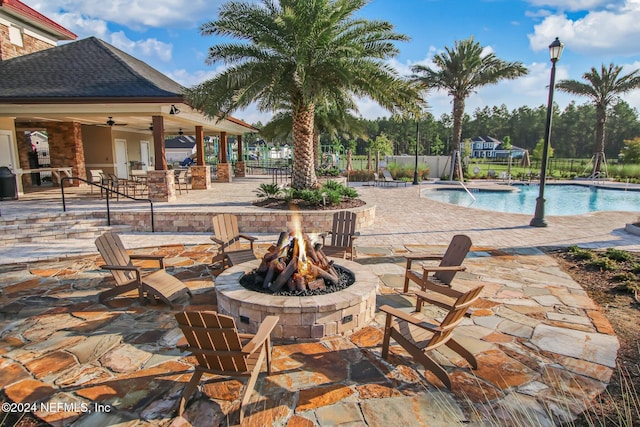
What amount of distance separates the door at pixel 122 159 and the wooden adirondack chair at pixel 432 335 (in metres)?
18.4

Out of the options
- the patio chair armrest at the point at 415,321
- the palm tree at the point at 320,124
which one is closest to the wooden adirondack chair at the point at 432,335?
the patio chair armrest at the point at 415,321

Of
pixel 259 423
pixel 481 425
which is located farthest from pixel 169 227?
pixel 481 425

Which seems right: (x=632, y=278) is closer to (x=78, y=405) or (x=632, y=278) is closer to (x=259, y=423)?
(x=259, y=423)

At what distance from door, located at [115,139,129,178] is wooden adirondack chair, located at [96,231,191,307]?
1491 cm

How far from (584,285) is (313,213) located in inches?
238

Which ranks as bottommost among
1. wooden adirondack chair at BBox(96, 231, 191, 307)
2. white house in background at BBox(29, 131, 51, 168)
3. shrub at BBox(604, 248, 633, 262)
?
shrub at BBox(604, 248, 633, 262)

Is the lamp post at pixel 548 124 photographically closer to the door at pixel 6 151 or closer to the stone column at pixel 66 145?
the door at pixel 6 151

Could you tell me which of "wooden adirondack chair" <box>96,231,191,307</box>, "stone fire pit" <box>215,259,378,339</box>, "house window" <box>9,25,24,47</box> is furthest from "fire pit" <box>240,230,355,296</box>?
"house window" <box>9,25,24,47</box>

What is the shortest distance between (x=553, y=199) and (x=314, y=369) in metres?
20.6

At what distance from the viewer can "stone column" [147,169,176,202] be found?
39.4ft

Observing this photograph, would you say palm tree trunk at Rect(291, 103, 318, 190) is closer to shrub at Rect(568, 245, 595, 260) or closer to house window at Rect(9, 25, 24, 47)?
shrub at Rect(568, 245, 595, 260)

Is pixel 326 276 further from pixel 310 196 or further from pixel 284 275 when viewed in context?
pixel 310 196

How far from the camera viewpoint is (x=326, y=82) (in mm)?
10719

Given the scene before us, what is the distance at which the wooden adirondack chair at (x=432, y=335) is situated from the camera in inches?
132
